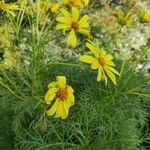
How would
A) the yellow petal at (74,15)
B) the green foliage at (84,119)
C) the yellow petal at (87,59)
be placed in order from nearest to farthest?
the yellow petal at (87,59) → the yellow petal at (74,15) → the green foliage at (84,119)

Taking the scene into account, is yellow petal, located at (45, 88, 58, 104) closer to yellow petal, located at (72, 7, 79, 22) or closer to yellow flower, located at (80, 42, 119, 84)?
yellow flower, located at (80, 42, 119, 84)

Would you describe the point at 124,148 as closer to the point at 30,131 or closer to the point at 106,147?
the point at 106,147

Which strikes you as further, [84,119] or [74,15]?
[84,119]

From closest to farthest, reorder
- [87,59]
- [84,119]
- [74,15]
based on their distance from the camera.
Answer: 1. [87,59]
2. [74,15]
3. [84,119]

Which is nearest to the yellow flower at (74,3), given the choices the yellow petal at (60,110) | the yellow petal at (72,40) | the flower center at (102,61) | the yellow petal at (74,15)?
the yellow petal at (74,15)

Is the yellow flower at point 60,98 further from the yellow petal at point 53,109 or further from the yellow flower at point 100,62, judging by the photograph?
the yellow flower at point 100,62

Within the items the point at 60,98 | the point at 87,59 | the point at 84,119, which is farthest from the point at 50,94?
the point at 84,119

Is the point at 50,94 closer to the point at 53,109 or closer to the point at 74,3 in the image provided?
the point at 53,109

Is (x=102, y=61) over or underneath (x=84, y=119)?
over

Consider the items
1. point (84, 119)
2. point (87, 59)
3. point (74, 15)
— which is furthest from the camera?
point (84, 119)

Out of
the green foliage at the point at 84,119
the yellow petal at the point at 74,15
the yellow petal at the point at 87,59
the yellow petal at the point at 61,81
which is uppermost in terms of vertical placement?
the yellow petal at the point at 74,15

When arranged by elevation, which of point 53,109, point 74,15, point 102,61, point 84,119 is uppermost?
point 74,15
